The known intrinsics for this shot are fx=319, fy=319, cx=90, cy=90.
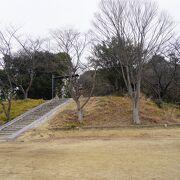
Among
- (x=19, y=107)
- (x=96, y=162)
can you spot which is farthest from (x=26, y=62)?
(x=96, y=162)

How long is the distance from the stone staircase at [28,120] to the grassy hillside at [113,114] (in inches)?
42.6

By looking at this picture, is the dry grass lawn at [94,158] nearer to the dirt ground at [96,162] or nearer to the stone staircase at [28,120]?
the dirt ground at [96,162]

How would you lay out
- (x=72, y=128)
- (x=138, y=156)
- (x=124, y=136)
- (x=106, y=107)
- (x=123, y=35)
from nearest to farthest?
(x=138, y=156) < (x=124, y=136) < (x=72, y=128) < (x=123, y=35) < (x=106, y=107)

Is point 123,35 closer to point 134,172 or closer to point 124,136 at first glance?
point 124,136

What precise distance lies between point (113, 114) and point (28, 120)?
20.6ft

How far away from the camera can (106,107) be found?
24.9 metres

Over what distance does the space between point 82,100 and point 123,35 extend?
772 centimetres

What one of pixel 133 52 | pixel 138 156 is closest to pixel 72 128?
pixel 133 52

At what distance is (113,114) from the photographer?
937 inches

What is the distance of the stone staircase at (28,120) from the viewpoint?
2016 centimetres

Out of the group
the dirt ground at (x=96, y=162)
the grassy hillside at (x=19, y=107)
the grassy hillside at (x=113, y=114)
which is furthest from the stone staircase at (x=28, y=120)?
the dirt ground at (x=96, y=162)

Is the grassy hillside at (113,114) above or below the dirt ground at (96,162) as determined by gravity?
above

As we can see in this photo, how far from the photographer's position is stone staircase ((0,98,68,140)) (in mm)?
20156

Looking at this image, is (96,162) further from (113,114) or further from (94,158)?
(113,114)
